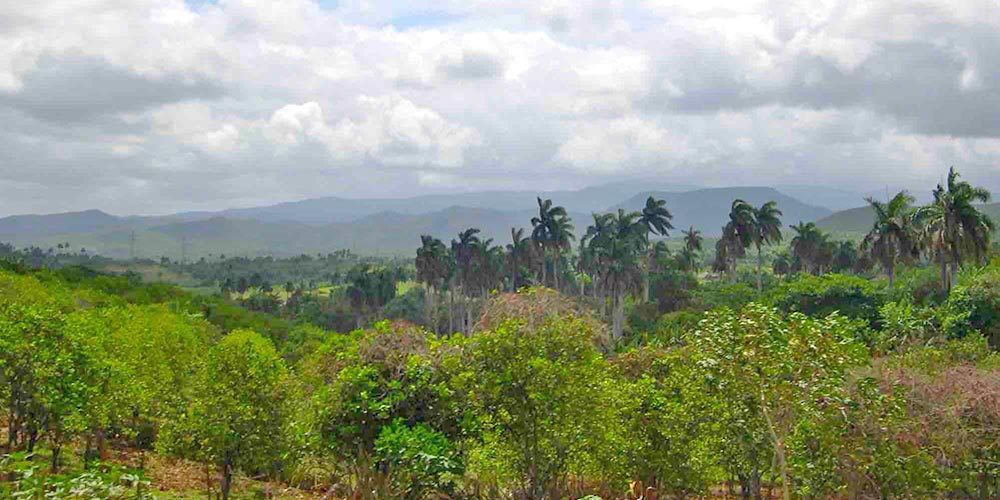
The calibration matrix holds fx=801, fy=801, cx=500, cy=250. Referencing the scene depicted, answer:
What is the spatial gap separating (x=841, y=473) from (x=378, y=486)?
29.0 ft

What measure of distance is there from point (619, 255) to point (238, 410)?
6343 centimetres

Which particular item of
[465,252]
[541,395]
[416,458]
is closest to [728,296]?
[465,252]

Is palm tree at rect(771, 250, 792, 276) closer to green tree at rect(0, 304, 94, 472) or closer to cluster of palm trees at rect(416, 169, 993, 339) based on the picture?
cluster of palm trees at rect(416, 169, 993, 339)

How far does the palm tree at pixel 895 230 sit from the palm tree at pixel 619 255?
2214 cm

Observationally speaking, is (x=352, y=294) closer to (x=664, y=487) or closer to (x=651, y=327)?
(x=651, y=327)

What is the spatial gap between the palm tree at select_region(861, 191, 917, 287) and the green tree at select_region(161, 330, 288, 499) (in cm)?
5533

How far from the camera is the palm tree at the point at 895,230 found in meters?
61.5

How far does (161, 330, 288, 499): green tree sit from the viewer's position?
1778 centimetres

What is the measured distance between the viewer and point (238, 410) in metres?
17.7

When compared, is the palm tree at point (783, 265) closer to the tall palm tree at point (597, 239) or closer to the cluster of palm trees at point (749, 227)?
the cluster of palm trees at point (749, 227)

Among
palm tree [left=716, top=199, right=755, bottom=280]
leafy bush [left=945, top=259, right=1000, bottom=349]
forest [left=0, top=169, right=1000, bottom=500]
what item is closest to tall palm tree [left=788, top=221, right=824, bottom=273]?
palm tree [left=716, top=199, right=755, bottom=280]

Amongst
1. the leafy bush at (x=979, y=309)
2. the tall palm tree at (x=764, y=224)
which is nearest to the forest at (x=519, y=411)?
the leafy bush at (x=979, y=309)

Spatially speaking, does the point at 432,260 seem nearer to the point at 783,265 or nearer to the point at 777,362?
the point at 783,265

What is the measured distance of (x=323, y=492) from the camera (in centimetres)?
2330
